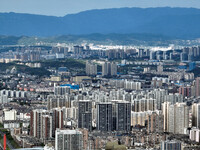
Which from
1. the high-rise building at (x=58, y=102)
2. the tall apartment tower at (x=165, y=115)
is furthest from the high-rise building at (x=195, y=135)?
the high-rise building at (x=58, y=102)

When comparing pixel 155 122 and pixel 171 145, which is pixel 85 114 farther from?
pixel 171 145

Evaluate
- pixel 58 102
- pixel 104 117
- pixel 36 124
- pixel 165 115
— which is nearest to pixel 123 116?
pixel 104 117

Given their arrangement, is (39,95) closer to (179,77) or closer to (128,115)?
(128,115)

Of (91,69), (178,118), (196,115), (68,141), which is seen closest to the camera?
(68,141)

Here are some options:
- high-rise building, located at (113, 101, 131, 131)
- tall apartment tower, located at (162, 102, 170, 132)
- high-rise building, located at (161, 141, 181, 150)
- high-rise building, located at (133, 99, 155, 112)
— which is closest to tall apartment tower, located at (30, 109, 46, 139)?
high-rise building, located at (113, 101, 131, 131)

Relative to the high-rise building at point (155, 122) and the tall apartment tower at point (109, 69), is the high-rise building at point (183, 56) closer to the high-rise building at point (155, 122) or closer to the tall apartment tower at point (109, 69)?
the tall apartment tower at point (109, 69)

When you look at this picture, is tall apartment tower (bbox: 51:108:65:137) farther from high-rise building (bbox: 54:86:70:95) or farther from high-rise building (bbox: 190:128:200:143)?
high-rise building (bbox: 54:86:70:95)

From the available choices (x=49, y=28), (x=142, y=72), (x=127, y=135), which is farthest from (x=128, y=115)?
(x=49, y=28)
